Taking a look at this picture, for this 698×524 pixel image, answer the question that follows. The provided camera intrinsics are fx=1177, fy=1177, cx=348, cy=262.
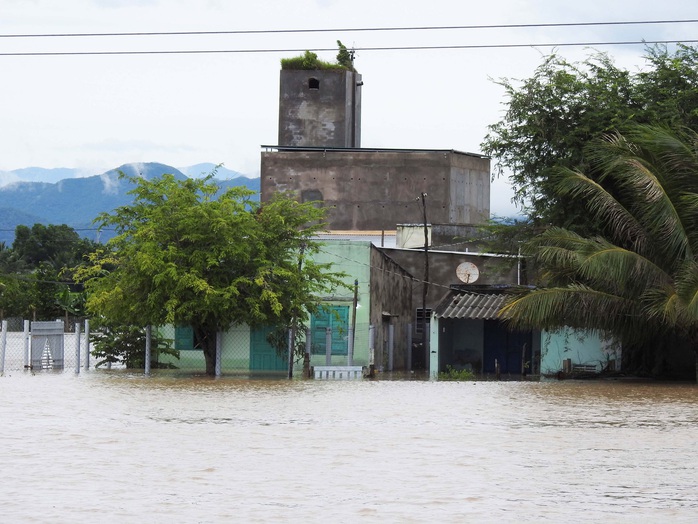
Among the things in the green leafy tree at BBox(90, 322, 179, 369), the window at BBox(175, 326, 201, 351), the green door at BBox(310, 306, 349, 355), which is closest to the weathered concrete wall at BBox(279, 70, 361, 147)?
the green door at BBox(310, 306, 349, 355)

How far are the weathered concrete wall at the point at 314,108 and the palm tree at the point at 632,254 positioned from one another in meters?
35.6

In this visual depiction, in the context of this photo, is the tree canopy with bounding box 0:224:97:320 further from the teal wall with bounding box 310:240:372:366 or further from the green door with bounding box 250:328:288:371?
the teal wall with bounding box 310:240:372:366

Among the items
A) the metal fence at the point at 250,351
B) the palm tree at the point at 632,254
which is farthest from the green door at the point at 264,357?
the palm tree at the point at 632,254

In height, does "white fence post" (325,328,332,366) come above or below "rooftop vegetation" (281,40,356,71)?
below

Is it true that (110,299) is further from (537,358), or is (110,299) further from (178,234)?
(537,358)

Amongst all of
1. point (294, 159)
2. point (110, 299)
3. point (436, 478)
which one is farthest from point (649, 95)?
point (294, 159)

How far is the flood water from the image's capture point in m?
9.93

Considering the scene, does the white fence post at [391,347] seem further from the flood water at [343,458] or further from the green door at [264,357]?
the flood water at [343,458]

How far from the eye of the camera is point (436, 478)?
468 inches

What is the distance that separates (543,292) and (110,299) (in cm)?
1144

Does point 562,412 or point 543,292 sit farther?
point 543,292

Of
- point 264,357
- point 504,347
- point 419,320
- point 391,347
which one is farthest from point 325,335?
point 419,320

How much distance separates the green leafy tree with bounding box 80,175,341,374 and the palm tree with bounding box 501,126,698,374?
6.11 metres

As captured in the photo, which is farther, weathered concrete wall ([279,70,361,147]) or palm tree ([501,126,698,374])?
weathered concrete wall ([279,70,361,147])
